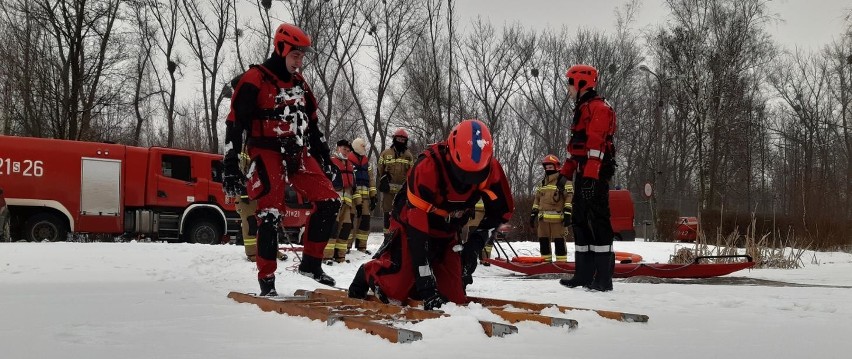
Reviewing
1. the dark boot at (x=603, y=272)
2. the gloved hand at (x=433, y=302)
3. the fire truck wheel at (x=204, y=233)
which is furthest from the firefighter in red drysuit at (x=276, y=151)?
the fire truck wheel at (x=204, y=233)

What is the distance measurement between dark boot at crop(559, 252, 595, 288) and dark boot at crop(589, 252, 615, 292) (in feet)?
0.73

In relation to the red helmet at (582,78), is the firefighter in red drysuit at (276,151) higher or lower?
lower

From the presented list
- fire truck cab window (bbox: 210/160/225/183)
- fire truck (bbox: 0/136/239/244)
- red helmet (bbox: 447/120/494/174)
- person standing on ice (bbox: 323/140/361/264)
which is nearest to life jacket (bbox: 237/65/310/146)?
red helmet (bbox: 447/120/494/174)

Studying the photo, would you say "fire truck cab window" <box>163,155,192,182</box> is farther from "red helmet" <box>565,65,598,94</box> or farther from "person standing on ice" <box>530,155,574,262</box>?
"red helmet" <box>565,65,598,94</box>

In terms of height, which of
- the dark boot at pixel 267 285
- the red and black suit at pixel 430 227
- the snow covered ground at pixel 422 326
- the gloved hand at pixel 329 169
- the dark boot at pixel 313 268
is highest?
the gloved hand at pixel 329 169

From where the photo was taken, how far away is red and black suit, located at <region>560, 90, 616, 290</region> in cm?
606

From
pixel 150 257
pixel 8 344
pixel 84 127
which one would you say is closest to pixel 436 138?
pixel 84 127

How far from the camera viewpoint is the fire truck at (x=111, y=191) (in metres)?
14.4

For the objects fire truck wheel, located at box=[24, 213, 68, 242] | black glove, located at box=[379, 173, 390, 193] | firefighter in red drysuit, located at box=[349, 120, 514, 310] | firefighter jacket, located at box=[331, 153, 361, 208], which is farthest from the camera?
fire truck wheel, located at box=[24, 213, 68, 242]

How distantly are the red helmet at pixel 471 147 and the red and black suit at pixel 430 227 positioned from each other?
18cm

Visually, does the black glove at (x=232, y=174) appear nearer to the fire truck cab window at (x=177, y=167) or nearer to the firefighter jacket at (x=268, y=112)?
the firefighter jacket at (x=268, y=112)

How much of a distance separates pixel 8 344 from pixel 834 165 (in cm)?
3724

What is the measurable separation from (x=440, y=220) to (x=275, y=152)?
1.47 metres

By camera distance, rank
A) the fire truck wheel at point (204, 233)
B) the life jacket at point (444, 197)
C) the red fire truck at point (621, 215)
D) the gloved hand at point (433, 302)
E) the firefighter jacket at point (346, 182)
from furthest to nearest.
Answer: the red fire truck at point (621, 215) < the fire truck wheel at point (204, 233) < the firefighter jacket at point (346, 182) < the life jacket at point (444, 197) < the gloved hand at point (433, 302)
